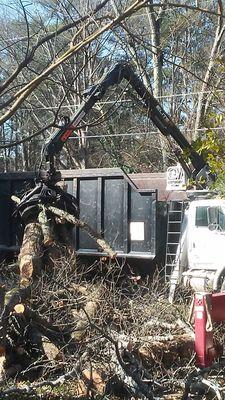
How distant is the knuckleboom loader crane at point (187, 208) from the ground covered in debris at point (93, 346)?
6.80ft

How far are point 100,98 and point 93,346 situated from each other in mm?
5673

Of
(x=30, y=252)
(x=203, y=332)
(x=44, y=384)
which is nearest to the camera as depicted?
(x=44, y=384)

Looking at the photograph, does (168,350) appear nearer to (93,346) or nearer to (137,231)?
(93,346)

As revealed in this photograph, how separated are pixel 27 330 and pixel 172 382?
181cm

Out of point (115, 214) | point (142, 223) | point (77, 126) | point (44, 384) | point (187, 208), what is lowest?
point (44, 384)

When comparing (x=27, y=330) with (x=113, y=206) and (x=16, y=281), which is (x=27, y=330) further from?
(x=113, y=206)

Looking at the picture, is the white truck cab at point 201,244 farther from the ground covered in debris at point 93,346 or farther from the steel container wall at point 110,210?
the ground covered in debris at point 93,346

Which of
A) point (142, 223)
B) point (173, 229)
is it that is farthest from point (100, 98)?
point (173, 229)

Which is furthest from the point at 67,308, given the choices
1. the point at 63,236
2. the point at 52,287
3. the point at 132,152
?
the point at 132,152

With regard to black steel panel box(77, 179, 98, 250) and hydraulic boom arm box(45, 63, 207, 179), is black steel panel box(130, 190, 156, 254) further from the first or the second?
hydraulic boom arm box(45, 63, 207, 179)

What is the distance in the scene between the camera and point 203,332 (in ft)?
20.5

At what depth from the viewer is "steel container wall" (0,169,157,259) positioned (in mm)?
10703

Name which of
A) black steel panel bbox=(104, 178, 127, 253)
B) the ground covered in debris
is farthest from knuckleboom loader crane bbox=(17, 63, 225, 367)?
the ground covered in debris

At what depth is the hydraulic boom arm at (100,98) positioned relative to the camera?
9.73 metres
